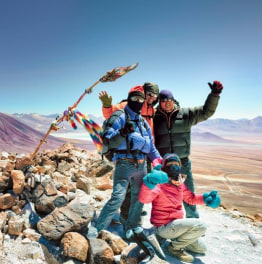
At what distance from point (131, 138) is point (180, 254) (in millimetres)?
1636

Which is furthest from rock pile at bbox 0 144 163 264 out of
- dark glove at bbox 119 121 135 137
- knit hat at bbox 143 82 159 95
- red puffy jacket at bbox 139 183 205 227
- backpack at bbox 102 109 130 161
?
knit hat at bbox 143 82 159 95

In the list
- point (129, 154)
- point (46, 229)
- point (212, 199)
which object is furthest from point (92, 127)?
point (212, 199)

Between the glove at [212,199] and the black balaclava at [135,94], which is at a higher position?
the black balaclava at [135,94]

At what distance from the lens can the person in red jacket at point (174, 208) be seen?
9.62 ft

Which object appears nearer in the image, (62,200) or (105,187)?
(62,200)

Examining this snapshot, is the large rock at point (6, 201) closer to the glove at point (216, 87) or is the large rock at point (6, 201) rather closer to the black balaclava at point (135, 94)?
the black balaclava at point (135, 94)

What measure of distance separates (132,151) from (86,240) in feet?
4.09

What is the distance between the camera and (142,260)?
9.04 ft

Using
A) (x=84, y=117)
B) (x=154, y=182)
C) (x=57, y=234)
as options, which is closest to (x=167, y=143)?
(x=154, y=182)

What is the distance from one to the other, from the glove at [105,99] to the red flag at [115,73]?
116 centimetres

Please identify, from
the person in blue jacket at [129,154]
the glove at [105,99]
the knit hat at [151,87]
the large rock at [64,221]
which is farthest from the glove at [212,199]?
the glove at [105,99]

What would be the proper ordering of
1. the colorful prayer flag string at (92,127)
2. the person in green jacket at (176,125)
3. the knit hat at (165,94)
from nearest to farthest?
the knit hat at (165,94)
the person in green jacket at (176,125)
the colorful prayer flag string at (92,127)

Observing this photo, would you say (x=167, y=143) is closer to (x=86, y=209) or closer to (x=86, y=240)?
(x=86, y=209)

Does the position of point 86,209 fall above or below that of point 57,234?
above
